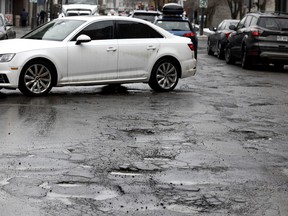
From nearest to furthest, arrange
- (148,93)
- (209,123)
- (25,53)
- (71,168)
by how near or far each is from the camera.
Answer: (71,168), (209,123), (25,53), (148,93)

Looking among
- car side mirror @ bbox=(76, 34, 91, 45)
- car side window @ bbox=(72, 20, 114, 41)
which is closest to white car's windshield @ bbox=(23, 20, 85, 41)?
car side window @ bbox=(72, 20, 114, 41)

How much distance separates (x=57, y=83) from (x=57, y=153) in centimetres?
570

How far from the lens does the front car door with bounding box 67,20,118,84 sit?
1384 cm

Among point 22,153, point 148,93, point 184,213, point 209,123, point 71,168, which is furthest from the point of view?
point 148,93

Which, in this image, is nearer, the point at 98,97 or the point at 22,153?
the point at 22,153

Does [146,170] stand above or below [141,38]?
below

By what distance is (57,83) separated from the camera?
13.7m

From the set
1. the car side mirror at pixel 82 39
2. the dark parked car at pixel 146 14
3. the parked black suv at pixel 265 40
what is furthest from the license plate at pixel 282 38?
the dark parked car at pixel 146 14

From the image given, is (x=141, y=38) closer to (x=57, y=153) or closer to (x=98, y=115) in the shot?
(x=98, y=115)

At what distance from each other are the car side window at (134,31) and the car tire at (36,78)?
187 cm

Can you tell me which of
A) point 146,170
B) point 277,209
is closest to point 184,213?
point 277,209

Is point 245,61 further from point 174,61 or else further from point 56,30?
point 56,30

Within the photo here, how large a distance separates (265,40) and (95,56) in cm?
937

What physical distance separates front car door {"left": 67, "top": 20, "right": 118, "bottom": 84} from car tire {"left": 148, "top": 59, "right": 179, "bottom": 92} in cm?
101
